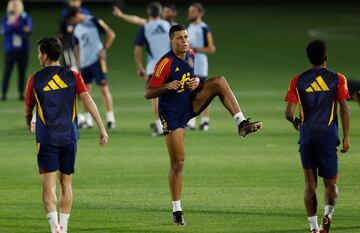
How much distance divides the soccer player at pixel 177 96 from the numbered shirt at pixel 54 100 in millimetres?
1408

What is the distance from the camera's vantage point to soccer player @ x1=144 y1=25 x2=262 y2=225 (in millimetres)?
12977

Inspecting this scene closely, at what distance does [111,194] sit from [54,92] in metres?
3.84

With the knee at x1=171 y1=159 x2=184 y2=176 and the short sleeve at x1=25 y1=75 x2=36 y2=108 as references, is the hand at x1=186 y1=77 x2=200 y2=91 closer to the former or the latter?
the knee at x1=171 y1=159 x2=184 y2=176

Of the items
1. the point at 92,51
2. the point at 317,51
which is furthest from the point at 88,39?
the point at 317,51

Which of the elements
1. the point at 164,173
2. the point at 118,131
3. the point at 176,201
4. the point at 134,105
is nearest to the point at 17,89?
the point at 134,105

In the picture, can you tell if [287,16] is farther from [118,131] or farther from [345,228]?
[345,228]

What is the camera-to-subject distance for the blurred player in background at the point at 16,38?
27.6 meters

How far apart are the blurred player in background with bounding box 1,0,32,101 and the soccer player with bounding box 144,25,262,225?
A: 1484 centimetres

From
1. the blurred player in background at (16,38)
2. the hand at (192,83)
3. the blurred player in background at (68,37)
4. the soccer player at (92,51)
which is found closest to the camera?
the hand at (192,83)

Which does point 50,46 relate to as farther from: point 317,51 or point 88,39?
point 88,39

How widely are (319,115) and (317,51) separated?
68 cm

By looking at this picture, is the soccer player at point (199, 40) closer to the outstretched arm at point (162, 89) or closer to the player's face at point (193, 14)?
the player's face at point (193, 14)

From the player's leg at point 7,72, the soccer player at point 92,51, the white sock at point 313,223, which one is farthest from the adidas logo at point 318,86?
the player's leg at point 7,72

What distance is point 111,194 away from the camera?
15312mm
